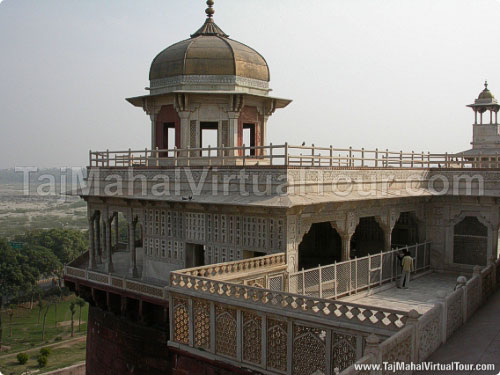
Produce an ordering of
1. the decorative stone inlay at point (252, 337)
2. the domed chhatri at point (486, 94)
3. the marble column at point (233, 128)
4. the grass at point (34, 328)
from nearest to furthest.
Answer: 1. the decorative stone inlay at point (252, 337)
2. the marble column at point (233, 128)
3. the domed chhatri at point (486, 94)
4. the grass at point (34, 328)

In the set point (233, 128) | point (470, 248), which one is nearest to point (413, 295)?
point (470, 248)

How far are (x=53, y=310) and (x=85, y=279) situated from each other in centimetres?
3951

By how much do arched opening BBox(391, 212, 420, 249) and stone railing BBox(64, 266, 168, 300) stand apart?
895 centimetres

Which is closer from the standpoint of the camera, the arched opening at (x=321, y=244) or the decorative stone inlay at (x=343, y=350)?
the decorative stone inlay at (x=343, y=350)

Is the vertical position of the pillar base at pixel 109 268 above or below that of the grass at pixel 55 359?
above

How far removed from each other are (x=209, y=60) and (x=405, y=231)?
9059 millimetres

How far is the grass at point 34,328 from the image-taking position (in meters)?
43.4

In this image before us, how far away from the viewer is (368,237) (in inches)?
741

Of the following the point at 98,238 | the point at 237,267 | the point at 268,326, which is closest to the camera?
the point at 268,326

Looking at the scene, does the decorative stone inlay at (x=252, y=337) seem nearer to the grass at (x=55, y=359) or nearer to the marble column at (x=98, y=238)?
the marble column at (x=98, y=238)

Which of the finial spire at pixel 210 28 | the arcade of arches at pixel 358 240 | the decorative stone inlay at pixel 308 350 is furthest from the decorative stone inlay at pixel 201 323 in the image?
the finial spire at pixel 210 28

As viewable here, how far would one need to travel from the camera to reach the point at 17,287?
51.3m

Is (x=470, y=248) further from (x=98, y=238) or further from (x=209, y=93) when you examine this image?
(x=98, y=238)

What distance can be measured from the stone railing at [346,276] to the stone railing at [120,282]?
3.59 meters
